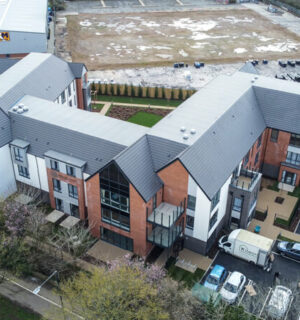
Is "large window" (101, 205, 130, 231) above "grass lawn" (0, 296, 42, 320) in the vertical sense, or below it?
above

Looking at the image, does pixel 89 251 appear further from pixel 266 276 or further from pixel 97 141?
pixel 266 276

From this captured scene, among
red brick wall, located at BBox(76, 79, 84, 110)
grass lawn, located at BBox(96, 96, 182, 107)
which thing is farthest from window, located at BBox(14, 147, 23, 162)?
grass lawn, located at BBox(96, 96, 182, 107)

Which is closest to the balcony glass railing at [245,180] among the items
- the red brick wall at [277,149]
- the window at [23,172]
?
the red brick wall at [277,149]

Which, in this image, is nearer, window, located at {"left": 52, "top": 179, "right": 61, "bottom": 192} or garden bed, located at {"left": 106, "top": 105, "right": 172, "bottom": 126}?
window, located at {"left": 52, "top": 179, "right": 61, "bottom": 192}

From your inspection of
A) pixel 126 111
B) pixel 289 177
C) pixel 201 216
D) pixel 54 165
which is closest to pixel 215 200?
pixel 201 216

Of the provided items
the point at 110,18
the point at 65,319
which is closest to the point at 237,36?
the point at 110,18

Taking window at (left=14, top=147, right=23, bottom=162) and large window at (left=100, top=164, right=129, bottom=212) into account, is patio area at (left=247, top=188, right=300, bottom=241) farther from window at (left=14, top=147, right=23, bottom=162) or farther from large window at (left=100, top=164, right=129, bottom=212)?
window at (left=14, top=147, right=23, bottom=162)
